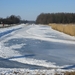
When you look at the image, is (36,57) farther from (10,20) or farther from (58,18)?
(58,18)

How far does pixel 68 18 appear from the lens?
135m

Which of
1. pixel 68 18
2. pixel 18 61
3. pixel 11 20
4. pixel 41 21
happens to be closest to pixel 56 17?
pixel 68 18

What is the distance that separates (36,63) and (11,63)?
3.77 feet

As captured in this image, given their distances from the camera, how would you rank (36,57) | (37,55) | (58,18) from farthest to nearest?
(58,18) < (37,55) < (36,57)

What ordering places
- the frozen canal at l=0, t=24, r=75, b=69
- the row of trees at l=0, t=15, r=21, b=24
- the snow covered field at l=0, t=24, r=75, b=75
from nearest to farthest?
the snow covered field at l=0, t=24, r=75, b=75 → the frozen canal at l=0, t=24, r=75, b=69 → the row of trees at l=0, t=15, r=21, b=24

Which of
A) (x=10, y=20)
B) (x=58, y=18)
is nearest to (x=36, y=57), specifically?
(x=10, y=20)

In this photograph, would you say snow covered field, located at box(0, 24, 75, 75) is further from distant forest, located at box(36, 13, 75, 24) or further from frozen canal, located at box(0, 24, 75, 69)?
distant forest, located at box(36, 13, 75, 24)

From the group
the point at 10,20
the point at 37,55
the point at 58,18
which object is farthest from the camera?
the point at 58,18

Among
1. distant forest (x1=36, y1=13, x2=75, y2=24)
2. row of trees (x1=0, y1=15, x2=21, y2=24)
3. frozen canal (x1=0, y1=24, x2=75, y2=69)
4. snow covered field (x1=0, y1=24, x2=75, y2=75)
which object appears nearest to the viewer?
snow covered field (x1=0, y1=24, x2=75, y2=75)

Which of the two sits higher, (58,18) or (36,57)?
(58,18)

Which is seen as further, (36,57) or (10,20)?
(10,20)

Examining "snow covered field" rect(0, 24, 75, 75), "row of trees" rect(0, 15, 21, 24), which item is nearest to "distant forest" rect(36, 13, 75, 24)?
"row of trees" rect(0, 15, 21, 24)

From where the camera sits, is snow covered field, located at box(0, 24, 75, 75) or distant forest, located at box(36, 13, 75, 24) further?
distant forest, located at box(36, 13, 75, 24)

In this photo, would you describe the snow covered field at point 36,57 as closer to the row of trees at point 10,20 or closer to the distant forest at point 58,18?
the row of trees at point 10,20
